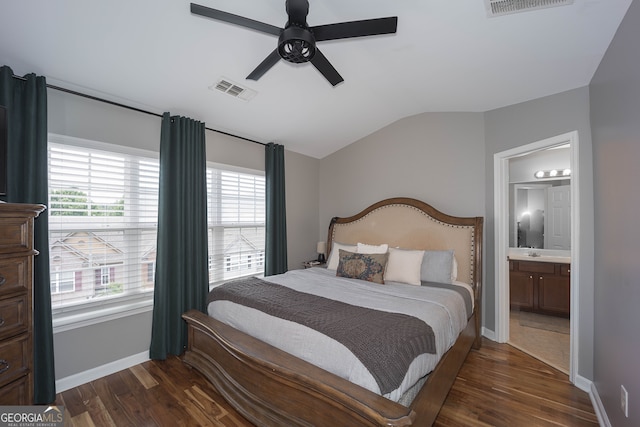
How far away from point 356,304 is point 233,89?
7.64ft

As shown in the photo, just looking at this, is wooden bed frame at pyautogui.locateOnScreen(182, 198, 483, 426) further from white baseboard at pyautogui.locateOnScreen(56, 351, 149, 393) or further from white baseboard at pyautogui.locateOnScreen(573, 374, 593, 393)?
white baseboard at pyautogui.locateOnScreen(573, 374, 593, 393)

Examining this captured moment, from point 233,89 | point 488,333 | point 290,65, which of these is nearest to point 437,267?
point 488,333

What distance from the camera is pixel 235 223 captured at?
12.2ft

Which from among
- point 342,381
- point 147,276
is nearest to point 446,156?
point 342,381

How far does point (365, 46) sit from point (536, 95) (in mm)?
1815

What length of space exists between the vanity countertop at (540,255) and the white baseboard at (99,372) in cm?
467

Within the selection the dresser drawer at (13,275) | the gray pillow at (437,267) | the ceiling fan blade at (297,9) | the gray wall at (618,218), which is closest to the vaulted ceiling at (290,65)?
the gray wall at (618,218)

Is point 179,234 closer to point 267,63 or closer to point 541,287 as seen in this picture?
point 267,63

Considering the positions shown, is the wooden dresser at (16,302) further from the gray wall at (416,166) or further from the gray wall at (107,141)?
the gray wall at (416,166)

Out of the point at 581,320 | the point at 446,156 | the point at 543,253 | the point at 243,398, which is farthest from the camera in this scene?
the point at 543,253

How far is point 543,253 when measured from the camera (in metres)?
4.05

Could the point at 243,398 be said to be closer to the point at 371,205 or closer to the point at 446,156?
the point at 371,205

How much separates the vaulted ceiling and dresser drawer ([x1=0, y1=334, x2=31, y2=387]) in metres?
1.94

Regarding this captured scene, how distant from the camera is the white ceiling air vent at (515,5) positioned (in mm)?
1649
